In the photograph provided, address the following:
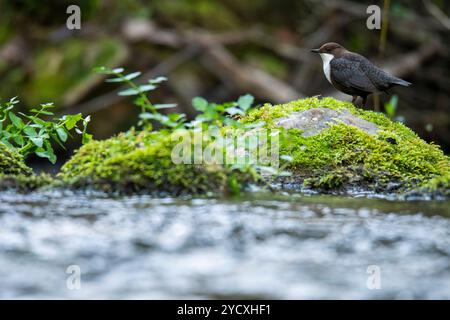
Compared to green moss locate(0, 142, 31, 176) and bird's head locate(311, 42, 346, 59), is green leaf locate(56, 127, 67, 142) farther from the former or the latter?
bird's head locate(311, 42, 346, 59)

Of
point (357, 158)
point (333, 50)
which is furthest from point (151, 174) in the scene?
point (333, 50)

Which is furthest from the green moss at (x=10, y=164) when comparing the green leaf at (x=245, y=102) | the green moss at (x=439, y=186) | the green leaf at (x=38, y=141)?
the green moss at (x=439, y=186)

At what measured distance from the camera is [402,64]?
37.8 ft

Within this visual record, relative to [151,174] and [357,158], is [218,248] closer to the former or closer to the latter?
[151,174]

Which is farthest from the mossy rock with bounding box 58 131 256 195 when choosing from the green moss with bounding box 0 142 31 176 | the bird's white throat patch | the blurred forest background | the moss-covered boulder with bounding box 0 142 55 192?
the blurred forest background

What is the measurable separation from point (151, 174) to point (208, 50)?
8.06 m

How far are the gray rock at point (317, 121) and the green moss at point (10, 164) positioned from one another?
56.2 inches

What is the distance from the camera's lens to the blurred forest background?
35.3 ft

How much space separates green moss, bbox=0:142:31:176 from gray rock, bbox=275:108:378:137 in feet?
4.68

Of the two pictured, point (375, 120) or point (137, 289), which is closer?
point (137, 289)

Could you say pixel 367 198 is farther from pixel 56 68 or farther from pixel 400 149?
pixel 56 68
